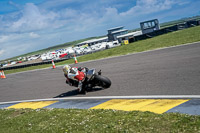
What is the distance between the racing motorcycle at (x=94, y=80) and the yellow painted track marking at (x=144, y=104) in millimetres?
1809

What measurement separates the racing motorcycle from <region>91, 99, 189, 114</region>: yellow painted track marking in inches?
71.2

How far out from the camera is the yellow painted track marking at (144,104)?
6336mm

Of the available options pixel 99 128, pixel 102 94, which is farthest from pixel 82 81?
pixel 99 128

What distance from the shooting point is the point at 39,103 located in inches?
404

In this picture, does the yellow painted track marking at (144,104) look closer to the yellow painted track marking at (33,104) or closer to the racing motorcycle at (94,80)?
the racing motorcycle at (94,80)

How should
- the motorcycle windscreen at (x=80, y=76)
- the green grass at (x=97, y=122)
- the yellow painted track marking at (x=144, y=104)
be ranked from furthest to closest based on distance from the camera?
the motorcycle windscreen at (x=80, y=76), the yellow painted track marking at (x=144, y=104), the green grass at (x=97, y=122)

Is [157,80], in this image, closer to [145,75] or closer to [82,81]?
[145,75]

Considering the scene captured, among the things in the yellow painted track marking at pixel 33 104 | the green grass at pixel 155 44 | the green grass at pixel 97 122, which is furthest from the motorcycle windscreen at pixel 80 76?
the green grass at pixel 155 44

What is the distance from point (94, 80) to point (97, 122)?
4.11 m

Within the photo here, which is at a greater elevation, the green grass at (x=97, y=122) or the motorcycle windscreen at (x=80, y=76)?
the motorcycle windscreen at (x=80, y=76)

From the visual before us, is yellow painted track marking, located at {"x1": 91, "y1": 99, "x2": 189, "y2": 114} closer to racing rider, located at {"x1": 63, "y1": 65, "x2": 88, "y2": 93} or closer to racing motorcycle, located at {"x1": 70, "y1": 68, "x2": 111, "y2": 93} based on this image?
racing motorcycle, located at {"x1": 70, "y1": 68, "x2": 111, "y2": 93}

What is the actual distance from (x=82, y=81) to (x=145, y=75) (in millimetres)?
2748

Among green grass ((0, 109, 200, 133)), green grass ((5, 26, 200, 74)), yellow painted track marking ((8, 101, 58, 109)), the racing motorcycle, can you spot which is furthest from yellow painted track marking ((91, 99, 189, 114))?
green grass ((5, 26, 200, 74))

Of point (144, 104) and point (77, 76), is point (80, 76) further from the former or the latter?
point (144, 104)
